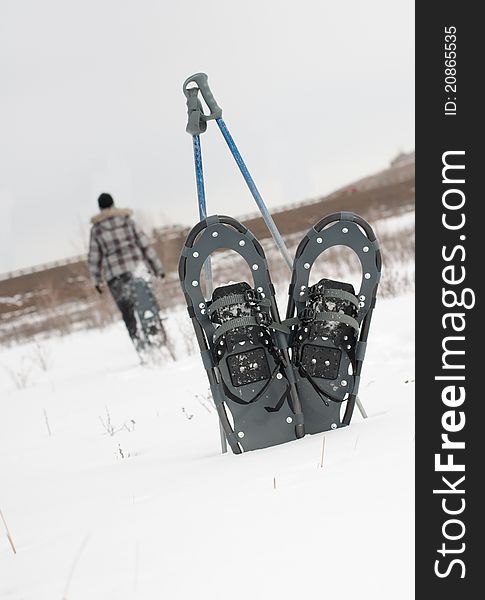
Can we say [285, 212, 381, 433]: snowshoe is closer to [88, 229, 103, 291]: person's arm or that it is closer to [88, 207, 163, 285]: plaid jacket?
[88, 207, 163, 285]: plaid jacket

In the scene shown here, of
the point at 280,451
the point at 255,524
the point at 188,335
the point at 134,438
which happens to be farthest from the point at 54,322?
the point at 255,524

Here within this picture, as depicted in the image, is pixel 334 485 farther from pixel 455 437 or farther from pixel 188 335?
pixel 188 335

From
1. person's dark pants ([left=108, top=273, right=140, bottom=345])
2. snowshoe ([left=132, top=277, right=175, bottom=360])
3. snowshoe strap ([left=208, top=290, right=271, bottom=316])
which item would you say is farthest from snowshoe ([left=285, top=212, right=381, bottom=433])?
person's dark pants ([left=108, top=273, right=140, bottom=345])

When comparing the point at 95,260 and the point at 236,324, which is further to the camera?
the point at 95,260

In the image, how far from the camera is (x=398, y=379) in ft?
12.4

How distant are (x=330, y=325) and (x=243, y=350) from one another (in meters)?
0.35

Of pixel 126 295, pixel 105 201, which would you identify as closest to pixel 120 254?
pixel 126 295

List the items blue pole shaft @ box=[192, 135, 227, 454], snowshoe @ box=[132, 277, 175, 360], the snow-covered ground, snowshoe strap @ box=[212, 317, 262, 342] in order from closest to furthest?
the snow-covered ground < snowshoe strap @ box=[212, 317, 262, 342] < blue pole shaft @ box=[192, 135, 227, 454] < snowshoe @ box=[132, 277, 175, 360]

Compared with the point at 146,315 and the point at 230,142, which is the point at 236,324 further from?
the point at 146,315

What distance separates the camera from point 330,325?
2.79m

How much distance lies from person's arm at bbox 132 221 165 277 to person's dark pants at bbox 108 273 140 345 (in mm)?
219

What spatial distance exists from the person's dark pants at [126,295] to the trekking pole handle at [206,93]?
12.0 ft

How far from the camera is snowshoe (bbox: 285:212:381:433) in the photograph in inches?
109

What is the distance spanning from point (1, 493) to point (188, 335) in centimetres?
316
